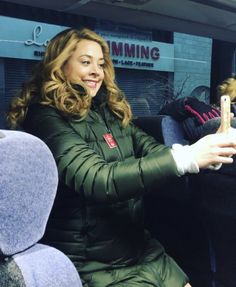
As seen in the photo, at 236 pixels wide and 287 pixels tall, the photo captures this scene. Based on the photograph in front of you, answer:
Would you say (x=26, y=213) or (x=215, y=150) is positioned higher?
(x=215, y=150)

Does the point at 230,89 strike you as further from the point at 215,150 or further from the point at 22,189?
the point at 22,189

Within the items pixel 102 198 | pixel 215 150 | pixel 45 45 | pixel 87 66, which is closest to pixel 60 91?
pixel 87 66

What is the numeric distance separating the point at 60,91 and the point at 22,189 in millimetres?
645

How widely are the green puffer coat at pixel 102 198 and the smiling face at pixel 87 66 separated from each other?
12 cm

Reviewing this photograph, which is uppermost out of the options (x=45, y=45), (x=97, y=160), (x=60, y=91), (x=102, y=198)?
(x=45, y=45)

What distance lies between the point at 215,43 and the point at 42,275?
2576 mm

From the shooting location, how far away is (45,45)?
2.03m

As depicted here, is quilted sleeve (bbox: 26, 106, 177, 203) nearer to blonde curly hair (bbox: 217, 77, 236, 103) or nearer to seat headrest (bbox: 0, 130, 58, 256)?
seat headrest (bbox: 0, 130, 58, 256)

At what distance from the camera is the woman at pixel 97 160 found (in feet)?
3.67

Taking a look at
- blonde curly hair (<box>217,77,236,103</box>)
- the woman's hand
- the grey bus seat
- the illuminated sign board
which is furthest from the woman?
blonde curly hair (<box>217,77,236,103</box>)

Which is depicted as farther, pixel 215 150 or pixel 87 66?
pixel 87 66

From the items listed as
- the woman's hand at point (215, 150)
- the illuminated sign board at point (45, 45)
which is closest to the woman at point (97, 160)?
the woman's hand at point (215, 150)

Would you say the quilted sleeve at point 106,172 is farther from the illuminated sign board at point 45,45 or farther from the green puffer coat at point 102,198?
the illuminated sign board at point 45,45

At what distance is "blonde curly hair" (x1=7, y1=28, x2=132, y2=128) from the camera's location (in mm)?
1367
